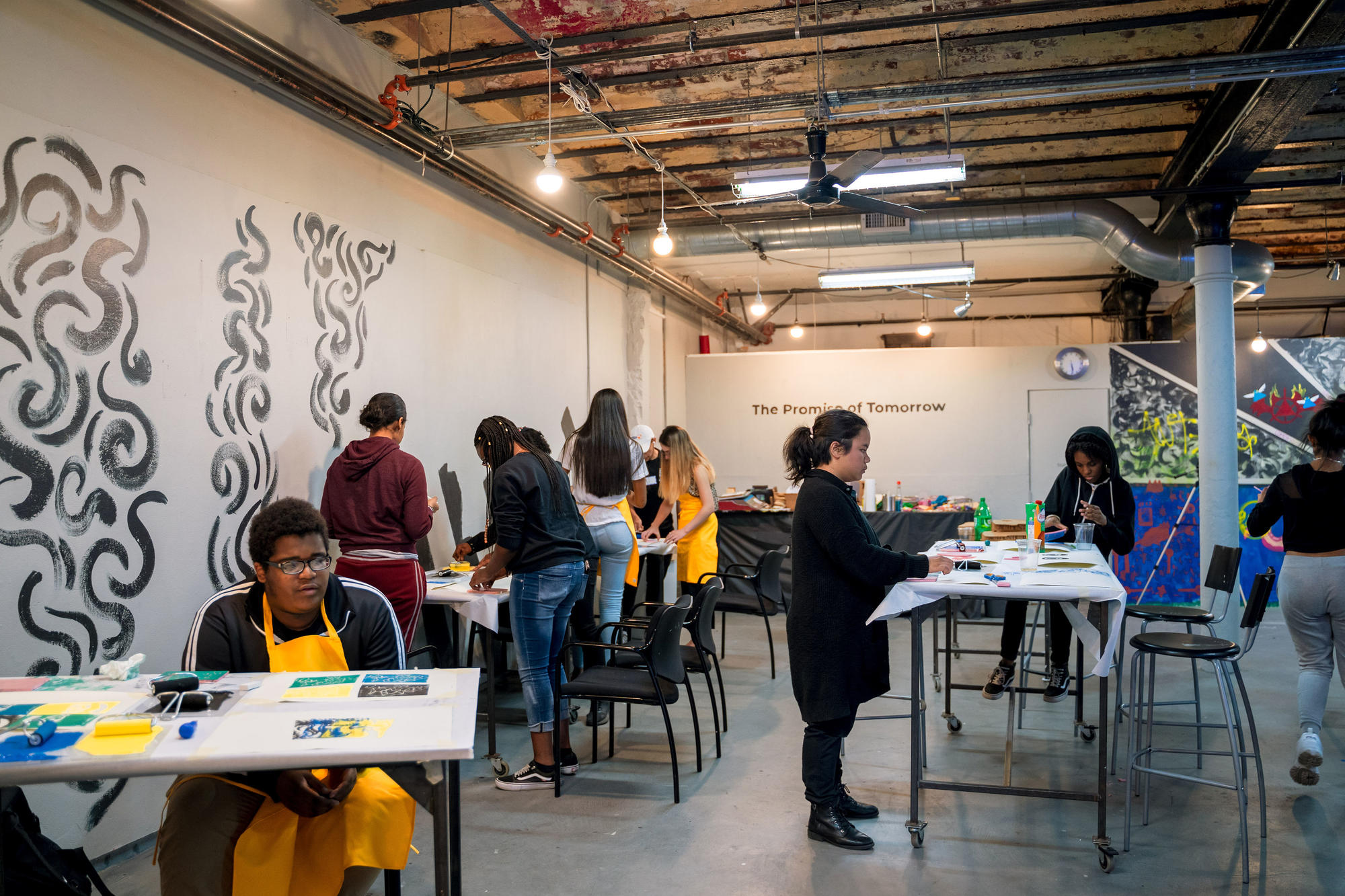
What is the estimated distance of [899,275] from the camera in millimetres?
8172

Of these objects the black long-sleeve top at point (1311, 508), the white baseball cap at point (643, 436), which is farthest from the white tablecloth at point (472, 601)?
the black long-sleeve top at point (1311, 508)

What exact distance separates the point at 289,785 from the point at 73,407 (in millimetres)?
1799

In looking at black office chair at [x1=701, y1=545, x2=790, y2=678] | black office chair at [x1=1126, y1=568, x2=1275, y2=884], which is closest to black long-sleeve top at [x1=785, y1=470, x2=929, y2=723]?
black office chair at [x1=1126, y1=568, x2=1275, y2=884]

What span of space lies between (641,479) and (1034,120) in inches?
147

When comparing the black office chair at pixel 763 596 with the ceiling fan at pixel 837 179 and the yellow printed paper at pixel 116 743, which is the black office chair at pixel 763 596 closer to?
the ceiling fan at pixel 837 179

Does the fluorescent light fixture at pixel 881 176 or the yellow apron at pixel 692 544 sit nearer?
the fluorescent light fixture at pixel 881 176

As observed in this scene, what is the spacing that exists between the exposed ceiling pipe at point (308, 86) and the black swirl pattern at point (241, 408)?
0.59 metres

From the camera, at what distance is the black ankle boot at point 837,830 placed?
315cm

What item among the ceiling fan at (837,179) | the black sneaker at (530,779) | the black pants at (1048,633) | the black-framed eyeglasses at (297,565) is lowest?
the black sneaker at (530,779)

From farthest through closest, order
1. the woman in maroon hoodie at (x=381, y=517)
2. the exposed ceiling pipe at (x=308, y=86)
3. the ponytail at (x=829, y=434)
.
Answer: the woman in maroon hoodie at (x=381, y=517) < the exposed ceiling pipe at (x=308, y=86) < the ponytail at (x=829, y=434)

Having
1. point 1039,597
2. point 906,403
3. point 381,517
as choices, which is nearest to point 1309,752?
point 1039,597

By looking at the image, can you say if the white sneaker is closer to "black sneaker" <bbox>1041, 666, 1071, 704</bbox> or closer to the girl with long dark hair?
"black sneaker" <bbox>1041, 666, 1071, 704</bbox>

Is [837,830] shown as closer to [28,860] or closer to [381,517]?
[381,517]

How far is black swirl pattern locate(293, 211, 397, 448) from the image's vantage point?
171 inches
